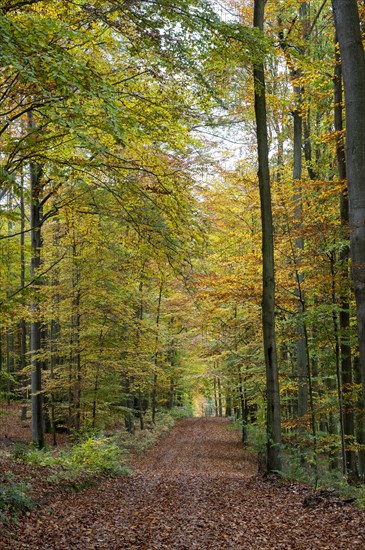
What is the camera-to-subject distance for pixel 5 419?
66.8ft

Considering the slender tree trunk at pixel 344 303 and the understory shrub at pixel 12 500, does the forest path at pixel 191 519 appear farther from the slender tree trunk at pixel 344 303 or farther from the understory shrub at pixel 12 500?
the slender tree trunk at pixel 344 303

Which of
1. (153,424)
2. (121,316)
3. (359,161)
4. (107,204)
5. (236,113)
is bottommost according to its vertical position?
Result: (153,424)

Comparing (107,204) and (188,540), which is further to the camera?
(107,204)

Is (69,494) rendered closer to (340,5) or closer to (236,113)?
(340,5)

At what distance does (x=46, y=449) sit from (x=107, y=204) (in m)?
7.62

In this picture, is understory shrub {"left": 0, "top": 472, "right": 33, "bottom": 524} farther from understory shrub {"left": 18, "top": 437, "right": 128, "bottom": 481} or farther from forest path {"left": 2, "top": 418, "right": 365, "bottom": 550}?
understory shrub {"left": 18, "top": 437, "right": 128, "bottom": 481}

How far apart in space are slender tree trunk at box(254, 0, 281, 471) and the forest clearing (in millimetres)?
42

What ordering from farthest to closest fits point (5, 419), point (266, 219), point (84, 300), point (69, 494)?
point (5, 419) → point (84, 300) → point (266, 219) → point (69, 494)

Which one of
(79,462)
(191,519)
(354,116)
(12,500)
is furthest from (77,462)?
(354,116)

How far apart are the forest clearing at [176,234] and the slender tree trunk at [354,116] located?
2 centimetres

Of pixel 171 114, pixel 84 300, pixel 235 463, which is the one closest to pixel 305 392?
pixel 235 463

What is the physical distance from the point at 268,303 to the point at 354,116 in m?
4.96

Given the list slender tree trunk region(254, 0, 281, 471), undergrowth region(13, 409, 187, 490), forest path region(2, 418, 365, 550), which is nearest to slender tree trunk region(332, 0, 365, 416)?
forest path region(2, 418, 365, 550)

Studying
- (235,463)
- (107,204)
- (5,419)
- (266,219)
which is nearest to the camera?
(107,204)
